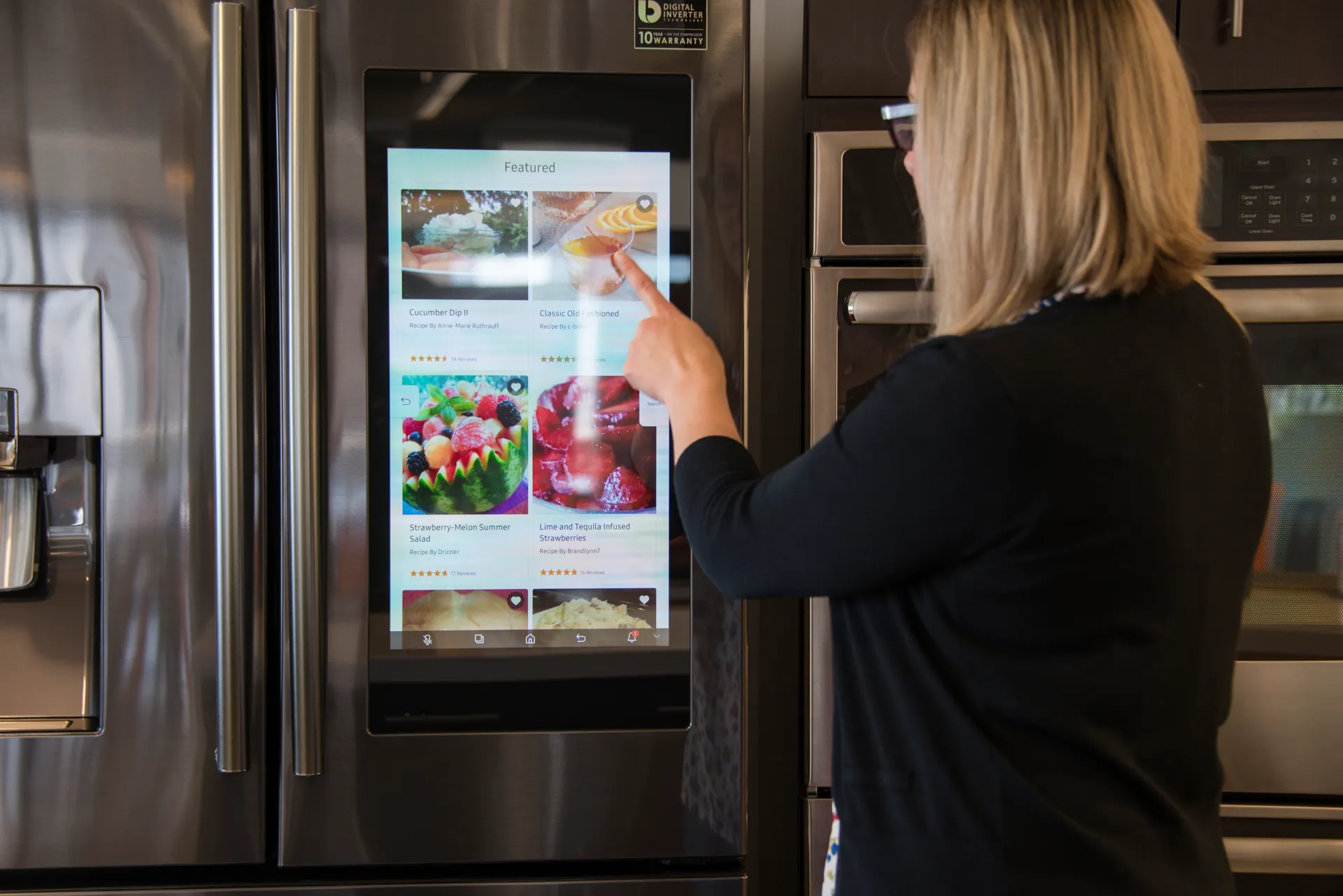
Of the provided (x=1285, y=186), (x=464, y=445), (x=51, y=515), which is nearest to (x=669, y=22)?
(x=464, y=445)

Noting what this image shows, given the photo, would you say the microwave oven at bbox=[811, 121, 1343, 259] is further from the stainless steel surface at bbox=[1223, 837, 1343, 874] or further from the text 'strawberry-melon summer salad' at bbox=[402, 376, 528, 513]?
the stainless steel surface at bbox=[1223, 837, 1343, 874]

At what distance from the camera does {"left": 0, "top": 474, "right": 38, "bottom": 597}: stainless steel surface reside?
106 cm

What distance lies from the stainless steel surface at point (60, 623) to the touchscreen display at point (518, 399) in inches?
13.4

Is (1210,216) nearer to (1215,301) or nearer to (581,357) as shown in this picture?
(1215,301)

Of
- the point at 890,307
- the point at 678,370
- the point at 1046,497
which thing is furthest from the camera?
the point at 890,307

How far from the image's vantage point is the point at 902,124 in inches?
30.9

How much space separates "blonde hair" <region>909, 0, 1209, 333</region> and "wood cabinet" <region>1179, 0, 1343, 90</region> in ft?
2.07

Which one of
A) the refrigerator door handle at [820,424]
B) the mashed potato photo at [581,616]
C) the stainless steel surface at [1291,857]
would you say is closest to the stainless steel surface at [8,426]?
the mashed potato photo at [581,616]

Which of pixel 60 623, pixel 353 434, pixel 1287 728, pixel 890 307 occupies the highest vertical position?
pixel 890 307

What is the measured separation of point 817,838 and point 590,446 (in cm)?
56

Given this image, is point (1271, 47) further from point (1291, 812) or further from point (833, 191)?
point (1291, 812)

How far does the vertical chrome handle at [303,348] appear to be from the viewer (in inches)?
40.7

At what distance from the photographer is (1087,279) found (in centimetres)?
64

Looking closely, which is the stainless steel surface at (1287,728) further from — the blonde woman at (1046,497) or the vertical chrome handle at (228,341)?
the vertical chrome handle at (228,341)
